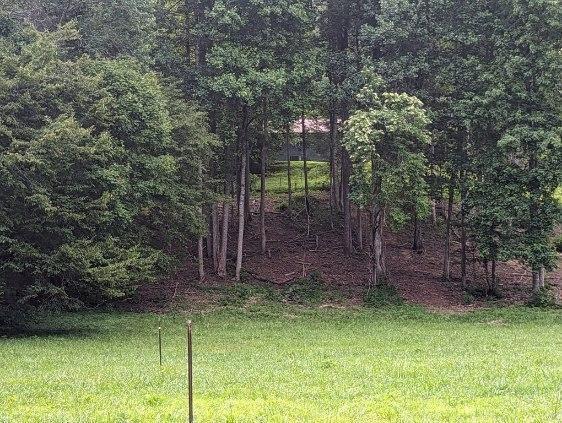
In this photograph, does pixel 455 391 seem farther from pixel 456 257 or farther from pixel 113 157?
pixel 456 257

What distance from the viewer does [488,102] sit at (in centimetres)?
2506

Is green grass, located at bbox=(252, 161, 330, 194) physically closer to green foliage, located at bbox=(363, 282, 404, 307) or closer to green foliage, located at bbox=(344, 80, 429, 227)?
green foliage, located at bbox=(363, 282, 404, 307)

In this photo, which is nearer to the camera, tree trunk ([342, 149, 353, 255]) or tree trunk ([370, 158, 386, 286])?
tree trunk ([370, 158, 386, 286])

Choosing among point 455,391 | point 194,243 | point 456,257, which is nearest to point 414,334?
point 455,391

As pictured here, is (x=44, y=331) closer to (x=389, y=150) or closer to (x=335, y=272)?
(x=335, y=272)

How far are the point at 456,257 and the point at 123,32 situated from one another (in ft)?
65.7

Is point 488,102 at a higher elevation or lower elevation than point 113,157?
higher

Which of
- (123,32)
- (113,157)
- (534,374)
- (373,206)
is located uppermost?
(123,32)

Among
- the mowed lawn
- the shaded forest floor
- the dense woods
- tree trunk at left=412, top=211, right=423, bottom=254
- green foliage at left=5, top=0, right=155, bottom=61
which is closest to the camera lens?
the mowed lawn

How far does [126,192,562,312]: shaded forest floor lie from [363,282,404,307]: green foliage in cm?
48

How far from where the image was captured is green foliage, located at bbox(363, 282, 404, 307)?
26453 millimetres

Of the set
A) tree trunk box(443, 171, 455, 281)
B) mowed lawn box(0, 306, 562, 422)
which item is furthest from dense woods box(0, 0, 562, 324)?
mowed lawn box(0, 306, 562, 422)

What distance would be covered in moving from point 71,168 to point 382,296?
14.0m

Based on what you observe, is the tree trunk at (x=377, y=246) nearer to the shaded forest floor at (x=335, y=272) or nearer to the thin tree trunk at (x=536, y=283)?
the shaded forest floor at (x=335, y=272)
